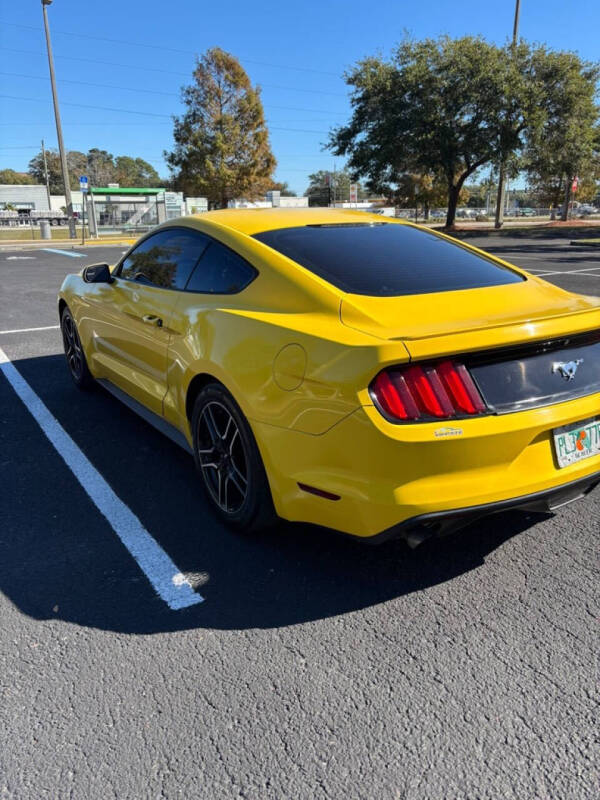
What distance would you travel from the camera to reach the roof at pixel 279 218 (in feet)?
11.3

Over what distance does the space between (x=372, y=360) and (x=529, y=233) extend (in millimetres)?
34636

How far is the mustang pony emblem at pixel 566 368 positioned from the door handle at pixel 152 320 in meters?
2.17

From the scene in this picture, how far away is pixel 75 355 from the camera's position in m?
5.54

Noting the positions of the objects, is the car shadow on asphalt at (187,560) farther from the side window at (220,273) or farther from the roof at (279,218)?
the roof at (279,218)

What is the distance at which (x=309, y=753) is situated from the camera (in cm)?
190

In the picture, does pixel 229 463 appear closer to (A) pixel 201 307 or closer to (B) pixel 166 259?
(A) pixel 201 307

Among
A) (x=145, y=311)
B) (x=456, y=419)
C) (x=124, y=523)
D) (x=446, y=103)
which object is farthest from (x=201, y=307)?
(x=446, y=103)

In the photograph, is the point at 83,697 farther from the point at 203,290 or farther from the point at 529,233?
the point at 529,233

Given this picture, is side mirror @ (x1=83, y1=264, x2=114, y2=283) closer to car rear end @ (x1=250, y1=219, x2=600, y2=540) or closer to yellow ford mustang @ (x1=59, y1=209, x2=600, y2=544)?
yellow ford mustang @ (x1=59, y1=209, x2=600, y2=544)

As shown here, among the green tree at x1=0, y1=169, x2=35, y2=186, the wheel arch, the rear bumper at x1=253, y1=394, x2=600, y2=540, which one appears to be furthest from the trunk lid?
the green tree at x1=0, y1=169, x2=35, y2=186

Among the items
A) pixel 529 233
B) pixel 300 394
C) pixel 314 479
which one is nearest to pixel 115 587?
pixel 314 479

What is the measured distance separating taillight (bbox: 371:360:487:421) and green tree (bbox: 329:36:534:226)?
33771 millimetres

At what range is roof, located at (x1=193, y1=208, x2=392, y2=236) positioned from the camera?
11.3ft

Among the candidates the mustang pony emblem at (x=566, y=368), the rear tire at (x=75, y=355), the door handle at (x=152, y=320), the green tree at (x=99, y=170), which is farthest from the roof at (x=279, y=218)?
the green tree at (x=99, y=170)
